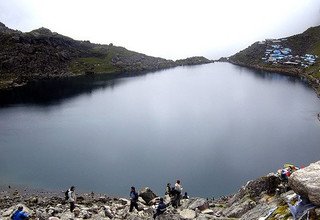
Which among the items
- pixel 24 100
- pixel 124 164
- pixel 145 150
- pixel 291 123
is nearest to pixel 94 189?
pixel 124 164

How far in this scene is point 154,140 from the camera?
92500 mm

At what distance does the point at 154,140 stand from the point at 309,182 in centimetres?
7454

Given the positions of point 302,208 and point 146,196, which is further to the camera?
Answer: point 146,196

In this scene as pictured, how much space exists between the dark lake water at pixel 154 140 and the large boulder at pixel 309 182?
1673 inches

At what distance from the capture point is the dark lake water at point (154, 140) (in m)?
68.6

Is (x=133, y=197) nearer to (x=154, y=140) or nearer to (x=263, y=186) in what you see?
(x=263, y=186)

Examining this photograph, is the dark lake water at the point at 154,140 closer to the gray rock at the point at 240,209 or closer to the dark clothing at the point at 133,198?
the dark clothing at the point at 133,198

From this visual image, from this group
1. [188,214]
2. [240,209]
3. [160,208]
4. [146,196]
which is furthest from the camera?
[146,196]

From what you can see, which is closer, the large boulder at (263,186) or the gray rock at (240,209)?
the gray rock at (240,209)

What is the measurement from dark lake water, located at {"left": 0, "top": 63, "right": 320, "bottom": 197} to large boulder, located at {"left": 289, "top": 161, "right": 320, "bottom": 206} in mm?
42486

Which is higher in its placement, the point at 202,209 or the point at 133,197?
the point at 133,197

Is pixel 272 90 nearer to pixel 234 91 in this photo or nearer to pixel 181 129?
pixel 234 91

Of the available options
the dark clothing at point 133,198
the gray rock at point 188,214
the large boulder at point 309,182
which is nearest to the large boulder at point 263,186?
the gray rock at point 188,214

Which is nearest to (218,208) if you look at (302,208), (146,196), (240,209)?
(240,209)
